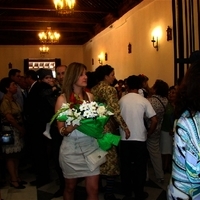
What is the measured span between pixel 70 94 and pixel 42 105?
1163 millimetres

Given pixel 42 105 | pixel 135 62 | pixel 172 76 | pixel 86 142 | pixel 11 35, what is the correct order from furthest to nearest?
1. pixel 11 35
2. pixel 135 62
3. pixel 172 76
4. pixel 42 105
5. pixel 86 142

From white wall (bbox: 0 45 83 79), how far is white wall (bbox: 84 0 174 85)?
4.29 metres

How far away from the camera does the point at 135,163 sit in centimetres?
365

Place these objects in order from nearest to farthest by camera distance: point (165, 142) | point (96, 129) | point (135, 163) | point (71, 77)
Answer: point (96, 129) < point (71, 77) < point (135, 163) < point (165, 142)

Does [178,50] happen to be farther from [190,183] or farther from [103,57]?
[103,57]

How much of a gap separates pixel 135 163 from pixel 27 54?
39.7 ft

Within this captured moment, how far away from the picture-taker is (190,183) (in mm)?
1438

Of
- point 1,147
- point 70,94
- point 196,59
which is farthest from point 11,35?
point 196,59

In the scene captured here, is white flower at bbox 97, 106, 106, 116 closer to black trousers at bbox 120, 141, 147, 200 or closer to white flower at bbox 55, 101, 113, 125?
white flower at bbox 55, 101, 113, 125

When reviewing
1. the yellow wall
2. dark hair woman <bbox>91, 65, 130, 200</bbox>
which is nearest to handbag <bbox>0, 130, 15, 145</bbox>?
dark hair woman <bbox>91, 65, 130, 200</bbox>

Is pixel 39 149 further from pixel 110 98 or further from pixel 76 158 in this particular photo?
pixel 76 158

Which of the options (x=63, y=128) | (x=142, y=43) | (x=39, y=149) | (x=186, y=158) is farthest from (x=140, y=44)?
(x=186, y=158)

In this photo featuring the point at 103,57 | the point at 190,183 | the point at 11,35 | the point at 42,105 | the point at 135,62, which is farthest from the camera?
the point at 11,35

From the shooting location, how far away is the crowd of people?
4.71 feet
